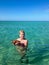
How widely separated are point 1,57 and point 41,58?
1.55 meters

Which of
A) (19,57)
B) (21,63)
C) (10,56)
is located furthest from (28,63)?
(10,56)

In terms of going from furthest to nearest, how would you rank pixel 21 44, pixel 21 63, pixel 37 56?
pixel 37 56, pixel 21 44, pixel 21 63

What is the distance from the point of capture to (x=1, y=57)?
5.82 meters

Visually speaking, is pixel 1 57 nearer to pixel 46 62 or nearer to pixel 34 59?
pixel 34 59

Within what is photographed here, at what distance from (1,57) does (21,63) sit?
3.33 feet

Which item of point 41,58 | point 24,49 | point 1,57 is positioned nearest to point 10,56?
point 1,57

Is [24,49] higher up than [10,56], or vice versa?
[24,49]

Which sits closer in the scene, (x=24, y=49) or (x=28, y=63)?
(x=28, y=63)

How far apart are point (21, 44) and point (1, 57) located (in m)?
0.98

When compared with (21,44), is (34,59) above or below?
below

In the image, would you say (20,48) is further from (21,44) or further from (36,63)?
(36,63)

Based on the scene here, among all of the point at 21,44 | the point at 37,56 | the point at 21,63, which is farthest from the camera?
the point at 37,56

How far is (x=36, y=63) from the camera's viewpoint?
5258 millimetres

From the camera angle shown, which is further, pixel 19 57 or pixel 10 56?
pixel 10 56
